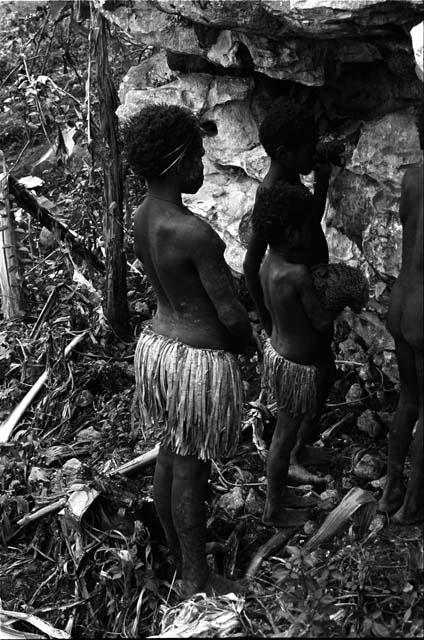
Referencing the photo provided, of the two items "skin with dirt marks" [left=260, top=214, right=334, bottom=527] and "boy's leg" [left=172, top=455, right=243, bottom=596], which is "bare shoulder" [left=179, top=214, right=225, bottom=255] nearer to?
"skin with dirt marks" [left=260, top=214, right=334, bottom=527]

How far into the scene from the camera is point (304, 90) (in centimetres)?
464

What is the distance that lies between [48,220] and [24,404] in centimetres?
140

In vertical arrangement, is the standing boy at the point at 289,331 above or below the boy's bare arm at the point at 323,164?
below

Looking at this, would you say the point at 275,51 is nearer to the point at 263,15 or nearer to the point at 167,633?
the point at 263,15

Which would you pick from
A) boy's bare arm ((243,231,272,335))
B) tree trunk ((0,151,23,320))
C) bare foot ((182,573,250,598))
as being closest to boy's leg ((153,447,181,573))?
bare foot ((182,573,250,598))

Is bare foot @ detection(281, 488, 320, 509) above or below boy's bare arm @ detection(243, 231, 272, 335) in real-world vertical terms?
below

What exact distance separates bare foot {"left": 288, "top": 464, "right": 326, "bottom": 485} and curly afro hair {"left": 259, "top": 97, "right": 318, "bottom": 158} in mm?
1539

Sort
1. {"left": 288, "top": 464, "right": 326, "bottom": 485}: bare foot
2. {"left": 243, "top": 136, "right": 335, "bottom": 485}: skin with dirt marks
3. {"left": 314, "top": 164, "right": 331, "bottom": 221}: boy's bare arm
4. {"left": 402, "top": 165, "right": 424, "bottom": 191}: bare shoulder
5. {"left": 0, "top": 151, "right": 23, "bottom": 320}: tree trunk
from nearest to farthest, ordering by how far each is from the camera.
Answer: {"left": 402, "top": 165, "right": 424, "bottom": 191}: bare shoulder, {"left": 243, "top": 136, "right": 335, "bottom": 485}: skin with dirt marks, {"left": 314, "top": 164, "right": 331, "bottom": 221}: boy's bare arm, {"left": 288, "top": 464, "right": 326, "bottom": 485}: bare foot, {"left": 0, "top": 151, "right": 23, "bottom": 320}: tree trunk

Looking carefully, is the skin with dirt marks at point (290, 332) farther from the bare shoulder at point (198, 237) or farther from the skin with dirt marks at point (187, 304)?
the bare shoulder at point (198, 237)

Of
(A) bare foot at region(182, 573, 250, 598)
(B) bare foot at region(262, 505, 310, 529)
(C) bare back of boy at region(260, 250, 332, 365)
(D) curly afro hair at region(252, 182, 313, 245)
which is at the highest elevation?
(D) curly afro hair at region(252, 182, 313, 245)

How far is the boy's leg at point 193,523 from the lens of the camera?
379 centimetres

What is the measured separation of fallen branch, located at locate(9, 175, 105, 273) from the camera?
6238 mm

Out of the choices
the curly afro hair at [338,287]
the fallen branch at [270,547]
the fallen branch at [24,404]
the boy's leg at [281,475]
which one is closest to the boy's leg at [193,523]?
the fallen branch at [270,547]

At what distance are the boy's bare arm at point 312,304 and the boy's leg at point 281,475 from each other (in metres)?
0.47
